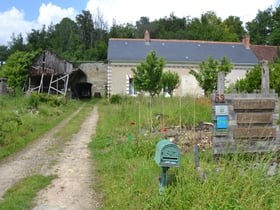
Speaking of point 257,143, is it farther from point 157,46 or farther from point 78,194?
point 157,46

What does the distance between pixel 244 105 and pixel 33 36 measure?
1927 inches

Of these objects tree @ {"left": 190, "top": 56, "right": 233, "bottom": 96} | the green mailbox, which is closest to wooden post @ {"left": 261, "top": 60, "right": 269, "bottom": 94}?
the green mailbox

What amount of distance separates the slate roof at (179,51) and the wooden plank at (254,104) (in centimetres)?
2389

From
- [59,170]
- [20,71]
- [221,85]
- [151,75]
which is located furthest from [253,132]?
[20,71]

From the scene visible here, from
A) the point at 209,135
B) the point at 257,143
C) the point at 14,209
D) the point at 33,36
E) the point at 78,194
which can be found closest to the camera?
the point at 14,209

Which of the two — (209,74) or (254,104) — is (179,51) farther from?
(254,104)

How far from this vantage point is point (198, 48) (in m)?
33.8

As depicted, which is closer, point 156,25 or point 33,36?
point 33,36

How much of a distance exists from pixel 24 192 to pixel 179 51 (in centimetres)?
2889

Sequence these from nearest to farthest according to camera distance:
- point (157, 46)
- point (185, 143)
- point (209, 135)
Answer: point (185, 143), point (209, 135), point (157, 46)

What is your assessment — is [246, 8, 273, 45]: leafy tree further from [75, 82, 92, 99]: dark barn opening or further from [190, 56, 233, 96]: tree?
[190, 56, 233, 96]: tree

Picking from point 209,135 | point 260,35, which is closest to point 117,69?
point 209,135

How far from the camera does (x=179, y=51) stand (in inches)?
1289

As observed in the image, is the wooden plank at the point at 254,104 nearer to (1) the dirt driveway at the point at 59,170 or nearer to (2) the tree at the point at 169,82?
(1) the dirt driveway at the point at 59,170
